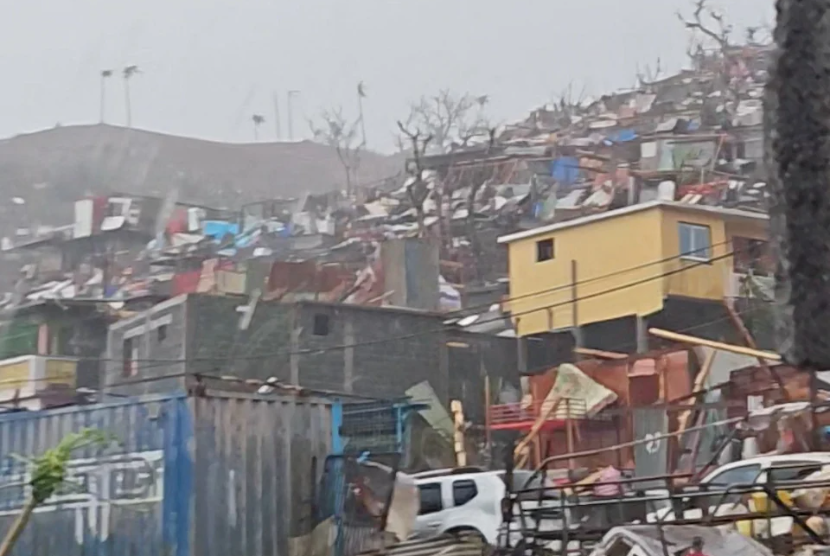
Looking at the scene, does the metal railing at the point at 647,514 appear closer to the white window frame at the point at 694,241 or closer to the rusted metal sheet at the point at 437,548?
the rusted metal sheet at the point at 437,548

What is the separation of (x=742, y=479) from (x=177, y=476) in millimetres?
5844

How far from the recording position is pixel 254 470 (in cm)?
1439

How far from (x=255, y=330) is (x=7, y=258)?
100ft

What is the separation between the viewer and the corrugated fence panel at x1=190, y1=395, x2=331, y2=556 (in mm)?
13875

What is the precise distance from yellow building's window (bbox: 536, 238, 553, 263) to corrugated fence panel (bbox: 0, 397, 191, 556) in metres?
18.3

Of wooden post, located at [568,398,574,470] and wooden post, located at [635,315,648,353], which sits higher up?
wooden post, located at [635,315,648,353]

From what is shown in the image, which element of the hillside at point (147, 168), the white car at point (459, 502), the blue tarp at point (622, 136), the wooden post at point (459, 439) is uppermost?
the hillside at point (147, 168)

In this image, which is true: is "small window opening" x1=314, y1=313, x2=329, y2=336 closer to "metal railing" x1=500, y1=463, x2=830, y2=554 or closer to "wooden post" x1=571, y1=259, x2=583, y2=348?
"wooden post" x1=571, y1=259, x2=583, y2=348

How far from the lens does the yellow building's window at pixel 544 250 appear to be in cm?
3167

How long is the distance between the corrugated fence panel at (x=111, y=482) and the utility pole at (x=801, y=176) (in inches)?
438

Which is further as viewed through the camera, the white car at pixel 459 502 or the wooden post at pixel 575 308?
the wooden post at pixel 575 308

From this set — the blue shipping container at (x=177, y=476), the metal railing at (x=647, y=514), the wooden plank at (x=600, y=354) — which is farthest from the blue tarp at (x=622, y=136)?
the metal railing at (x=647, y=514)

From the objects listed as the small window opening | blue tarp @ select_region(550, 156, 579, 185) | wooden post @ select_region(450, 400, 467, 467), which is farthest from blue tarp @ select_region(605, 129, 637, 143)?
wooden post @ select_region(450, 400, 467, 467)

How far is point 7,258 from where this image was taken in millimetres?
56906
